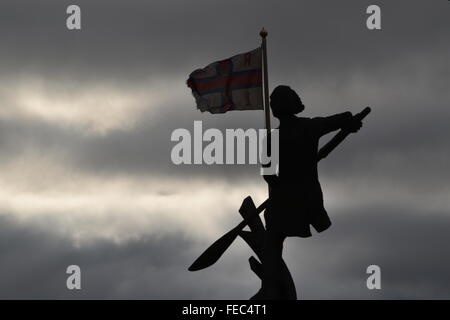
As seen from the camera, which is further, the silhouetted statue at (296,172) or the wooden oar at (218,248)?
the wooden oar at (218,248)

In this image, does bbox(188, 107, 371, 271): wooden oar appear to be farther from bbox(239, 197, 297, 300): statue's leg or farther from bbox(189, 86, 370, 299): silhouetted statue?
bbox(189, 86, 370, 299): silhouetted statue

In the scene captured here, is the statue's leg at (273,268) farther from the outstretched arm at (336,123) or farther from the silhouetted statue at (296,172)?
A: the outstretched arm at (336,123)

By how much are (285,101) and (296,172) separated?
1.40 metres

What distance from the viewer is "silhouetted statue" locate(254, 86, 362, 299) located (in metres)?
19.5

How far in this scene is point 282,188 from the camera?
19.7 metres

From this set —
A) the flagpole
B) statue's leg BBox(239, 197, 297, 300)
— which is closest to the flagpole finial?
the flagpole

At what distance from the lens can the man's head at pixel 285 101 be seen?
774 inches

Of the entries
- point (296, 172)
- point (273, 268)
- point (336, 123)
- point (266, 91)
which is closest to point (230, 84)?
point (266, 91)

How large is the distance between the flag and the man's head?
1.24 metres

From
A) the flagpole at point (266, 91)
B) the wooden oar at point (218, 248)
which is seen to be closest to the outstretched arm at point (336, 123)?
the flagpole at point (266, 91)

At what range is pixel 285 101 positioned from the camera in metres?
19.7
